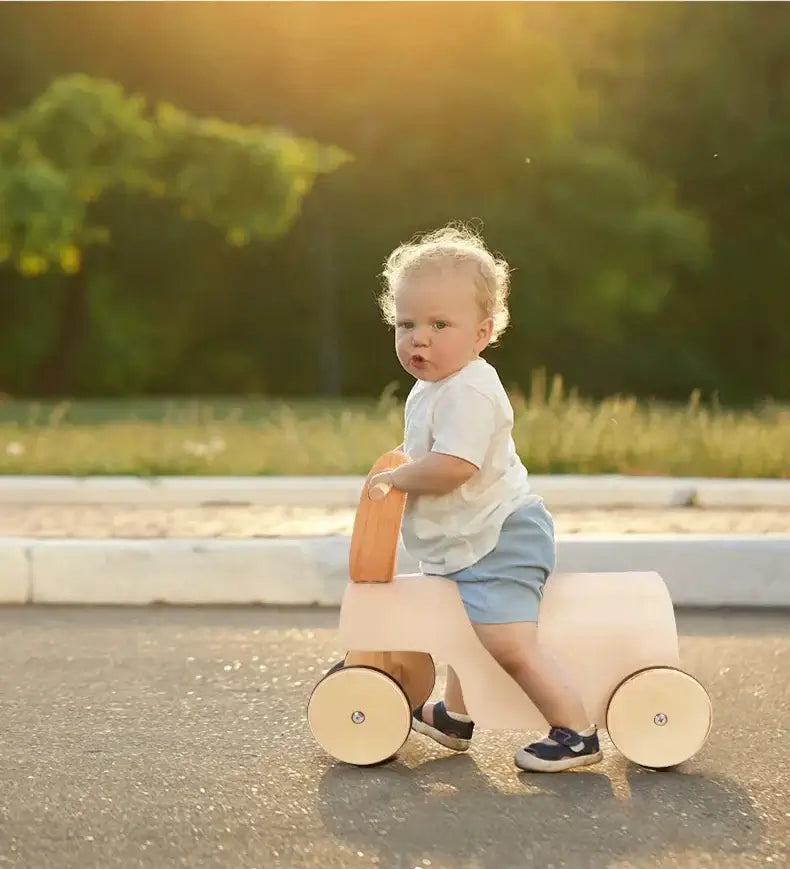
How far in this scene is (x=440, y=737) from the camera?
12.3 feet

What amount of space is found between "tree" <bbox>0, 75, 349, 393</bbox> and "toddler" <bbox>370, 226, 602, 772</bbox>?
12715 millimetres

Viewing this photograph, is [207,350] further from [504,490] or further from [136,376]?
[504,490]

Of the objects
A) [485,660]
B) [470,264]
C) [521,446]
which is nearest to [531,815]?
[485,660]

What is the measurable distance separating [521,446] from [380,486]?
608 cm

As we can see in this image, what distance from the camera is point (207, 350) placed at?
2908 cm

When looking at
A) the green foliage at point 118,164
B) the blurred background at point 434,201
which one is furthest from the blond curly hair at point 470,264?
the blurred background at point 434,201

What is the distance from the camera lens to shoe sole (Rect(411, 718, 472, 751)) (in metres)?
3.75

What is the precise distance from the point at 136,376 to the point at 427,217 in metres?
6.60

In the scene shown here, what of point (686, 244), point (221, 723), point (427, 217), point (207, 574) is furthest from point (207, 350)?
point (221, 723)

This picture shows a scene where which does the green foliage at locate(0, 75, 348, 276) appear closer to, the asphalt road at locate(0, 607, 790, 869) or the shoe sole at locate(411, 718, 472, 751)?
the asphalt road at locate(0, 607, 790, 869)

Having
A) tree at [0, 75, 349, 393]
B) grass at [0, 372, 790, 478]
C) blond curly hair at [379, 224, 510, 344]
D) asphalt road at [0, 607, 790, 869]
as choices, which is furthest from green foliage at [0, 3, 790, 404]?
blond curly hair at [379, 224, 510, 344]

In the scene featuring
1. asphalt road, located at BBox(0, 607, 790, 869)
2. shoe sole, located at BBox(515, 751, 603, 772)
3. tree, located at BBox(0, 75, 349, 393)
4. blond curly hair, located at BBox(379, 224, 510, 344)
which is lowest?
asphalt road, located at BBox(0, 607, 790, 869)

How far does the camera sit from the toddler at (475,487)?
3.52 m

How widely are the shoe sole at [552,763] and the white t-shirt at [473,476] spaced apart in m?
0.51
